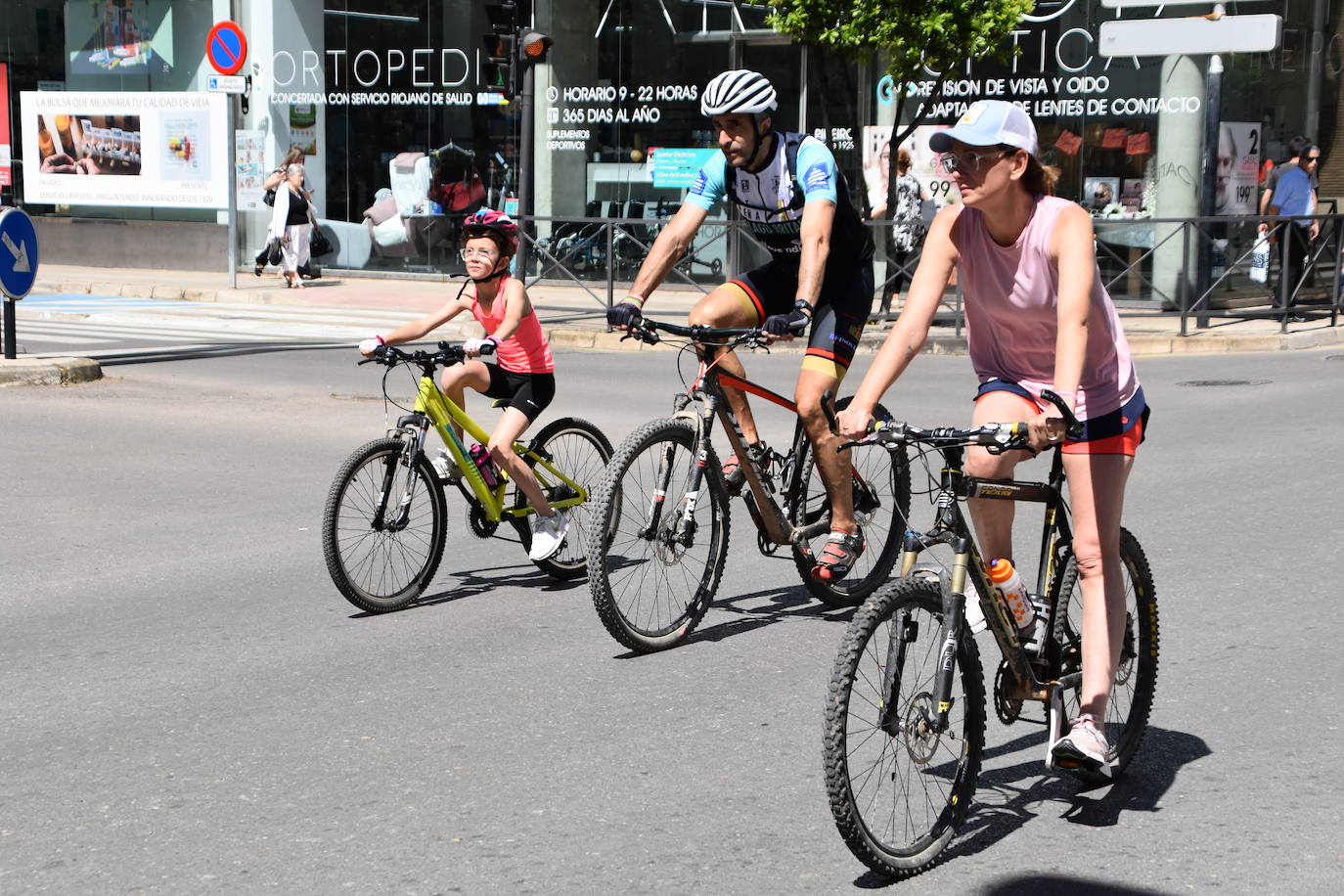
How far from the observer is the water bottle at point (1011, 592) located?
4160 mm

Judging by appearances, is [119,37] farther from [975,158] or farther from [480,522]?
[975,158]

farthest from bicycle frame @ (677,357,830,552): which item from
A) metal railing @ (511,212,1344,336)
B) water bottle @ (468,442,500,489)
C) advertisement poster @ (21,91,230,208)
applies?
advertisement poster @ (21,91,230,208)

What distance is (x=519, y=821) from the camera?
4262 mm

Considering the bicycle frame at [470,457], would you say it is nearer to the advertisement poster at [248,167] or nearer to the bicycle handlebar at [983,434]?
the bicycle handlebar at [983,434]

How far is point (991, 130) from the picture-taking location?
13.2 feet

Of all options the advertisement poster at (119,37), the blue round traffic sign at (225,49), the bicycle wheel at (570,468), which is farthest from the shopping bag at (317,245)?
the bicycle wheel at (570,468)

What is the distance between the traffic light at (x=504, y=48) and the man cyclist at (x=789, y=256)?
13.1 metres

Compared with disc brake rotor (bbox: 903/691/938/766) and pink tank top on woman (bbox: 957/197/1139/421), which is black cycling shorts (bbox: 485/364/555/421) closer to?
pink tank top on woman (bbox: 957/197/1139/421)

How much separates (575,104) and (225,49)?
516 centimetres

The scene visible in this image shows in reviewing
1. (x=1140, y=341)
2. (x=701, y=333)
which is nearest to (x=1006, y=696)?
(x=701, y=333)

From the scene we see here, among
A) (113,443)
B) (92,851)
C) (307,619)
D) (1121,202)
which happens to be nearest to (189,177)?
(1121,202)

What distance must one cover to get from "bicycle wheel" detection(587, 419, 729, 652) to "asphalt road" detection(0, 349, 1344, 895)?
0.50 ft

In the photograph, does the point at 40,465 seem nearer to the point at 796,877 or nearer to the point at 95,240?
the point at 796,877

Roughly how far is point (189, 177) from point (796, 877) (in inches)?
995
